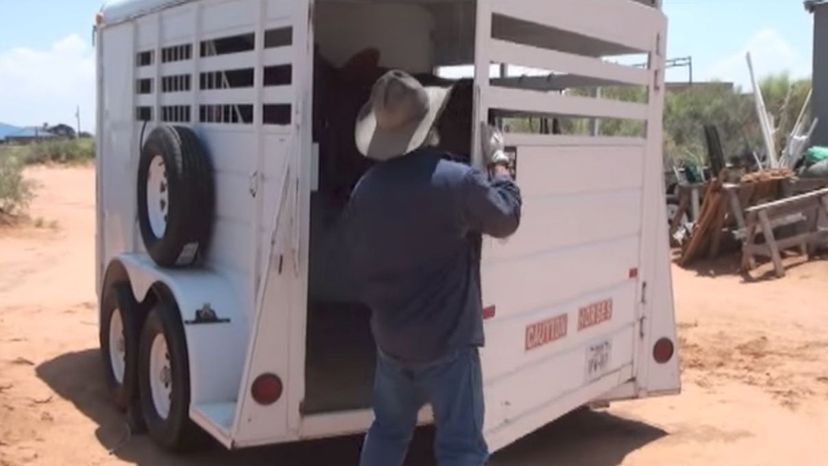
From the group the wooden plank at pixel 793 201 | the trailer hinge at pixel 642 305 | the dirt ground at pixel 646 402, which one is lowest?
the dirt ground at pixel 646 402

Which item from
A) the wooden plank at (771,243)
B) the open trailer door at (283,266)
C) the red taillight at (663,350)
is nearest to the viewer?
the open trailer door at (283,266)

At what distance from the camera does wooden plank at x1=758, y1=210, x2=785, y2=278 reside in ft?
41.3

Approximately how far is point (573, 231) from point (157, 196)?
Result: 93.4 inches

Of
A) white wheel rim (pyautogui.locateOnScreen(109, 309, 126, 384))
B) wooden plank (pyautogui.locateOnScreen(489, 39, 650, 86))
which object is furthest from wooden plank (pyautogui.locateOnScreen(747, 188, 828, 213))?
white wheel rim (pyautogui.locateOnScreen(109, 309, 126, 384))

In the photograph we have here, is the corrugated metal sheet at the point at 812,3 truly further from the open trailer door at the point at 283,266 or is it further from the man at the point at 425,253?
the man at the point at 425,253

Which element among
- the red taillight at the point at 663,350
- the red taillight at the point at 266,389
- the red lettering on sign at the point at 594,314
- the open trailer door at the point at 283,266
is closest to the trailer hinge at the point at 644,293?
the red taillight at the point at 663,350

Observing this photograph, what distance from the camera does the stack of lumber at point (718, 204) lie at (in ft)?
44.3

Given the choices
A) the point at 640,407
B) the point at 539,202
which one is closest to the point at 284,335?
the point at 539,202

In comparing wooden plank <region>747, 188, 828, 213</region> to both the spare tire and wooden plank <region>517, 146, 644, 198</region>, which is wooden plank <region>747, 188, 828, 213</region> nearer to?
wooden plank <region>517, 146, 644, 198</region>

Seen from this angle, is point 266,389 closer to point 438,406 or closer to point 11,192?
point 438,406

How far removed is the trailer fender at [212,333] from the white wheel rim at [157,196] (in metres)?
0.52

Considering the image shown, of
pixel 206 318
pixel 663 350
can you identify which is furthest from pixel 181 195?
pixel 663 350

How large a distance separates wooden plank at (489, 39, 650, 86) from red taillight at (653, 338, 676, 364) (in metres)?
1.56

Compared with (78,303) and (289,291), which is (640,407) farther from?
(78,303)
